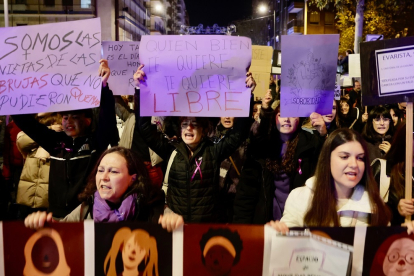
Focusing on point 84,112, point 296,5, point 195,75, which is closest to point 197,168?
point 195,75

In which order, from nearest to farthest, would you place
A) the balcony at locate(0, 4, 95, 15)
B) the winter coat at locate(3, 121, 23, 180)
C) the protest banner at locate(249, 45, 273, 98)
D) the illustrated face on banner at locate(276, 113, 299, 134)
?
the illustrated face on banner at locate(276, 113, 299, 134) → the protest banner at locate(249, 45, 273, 98) → the winter coat at locate(3, 121, 23, 180) → the balcony at locate(0, 4, 95, 15)

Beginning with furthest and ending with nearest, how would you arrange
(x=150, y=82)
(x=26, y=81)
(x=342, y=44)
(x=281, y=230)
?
(x=342, y=44) < (x=150, y=82) < (x=26, y=81) < (x=281, y=230)

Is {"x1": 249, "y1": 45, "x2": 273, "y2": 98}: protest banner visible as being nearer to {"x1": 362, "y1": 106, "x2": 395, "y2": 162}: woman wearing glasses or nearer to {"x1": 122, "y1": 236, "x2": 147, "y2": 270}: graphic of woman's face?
{"x1": 362, "y1": 106, "x2": 395, "y2": 162}: woman wearing glasses

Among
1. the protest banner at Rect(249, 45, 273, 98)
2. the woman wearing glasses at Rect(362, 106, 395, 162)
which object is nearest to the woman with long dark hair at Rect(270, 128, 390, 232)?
the protest banner at Rect(249, 45, 273, 98)

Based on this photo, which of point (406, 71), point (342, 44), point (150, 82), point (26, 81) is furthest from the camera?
point (342, 44)

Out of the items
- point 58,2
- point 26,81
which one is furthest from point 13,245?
point 58,2

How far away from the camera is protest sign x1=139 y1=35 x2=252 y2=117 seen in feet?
12.2

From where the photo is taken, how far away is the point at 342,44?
27.5 meters

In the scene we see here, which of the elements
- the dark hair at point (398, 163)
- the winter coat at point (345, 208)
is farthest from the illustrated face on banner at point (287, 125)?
the winter coat at point (345, 208)

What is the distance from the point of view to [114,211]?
275 centimetres

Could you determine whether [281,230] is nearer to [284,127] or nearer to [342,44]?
[284,127]

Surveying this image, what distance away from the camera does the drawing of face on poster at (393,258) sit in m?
2.48

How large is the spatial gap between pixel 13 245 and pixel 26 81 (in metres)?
1.53

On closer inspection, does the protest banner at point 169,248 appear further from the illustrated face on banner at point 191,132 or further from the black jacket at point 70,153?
the illustrated face on banner at point 191,132
